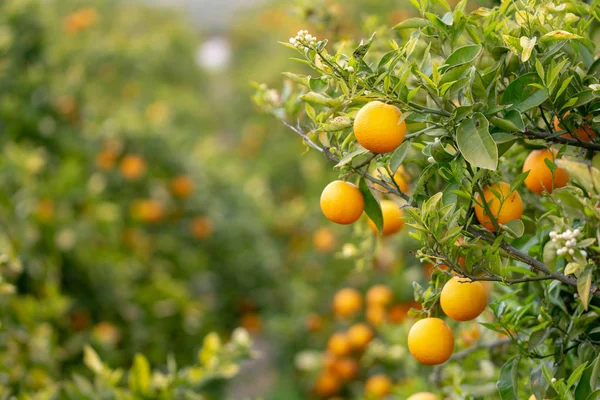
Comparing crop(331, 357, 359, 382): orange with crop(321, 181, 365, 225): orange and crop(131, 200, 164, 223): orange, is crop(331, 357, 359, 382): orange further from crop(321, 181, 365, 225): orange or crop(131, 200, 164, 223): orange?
crop(321, 181, 365, 225): orange

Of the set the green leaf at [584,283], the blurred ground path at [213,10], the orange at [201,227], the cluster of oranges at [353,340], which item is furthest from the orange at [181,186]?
the blurred ground path at [213,10]

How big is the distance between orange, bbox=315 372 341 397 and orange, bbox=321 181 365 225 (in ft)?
5.41

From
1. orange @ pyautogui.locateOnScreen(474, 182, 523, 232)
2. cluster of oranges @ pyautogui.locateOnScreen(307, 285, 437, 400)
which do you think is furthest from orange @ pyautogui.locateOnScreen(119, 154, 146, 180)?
orange @ pyautogui.locateOnScreen(474, 182, 523, 232)

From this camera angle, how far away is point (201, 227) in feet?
8.99

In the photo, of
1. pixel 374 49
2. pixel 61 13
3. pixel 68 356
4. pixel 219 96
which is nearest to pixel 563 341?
pixel 374 49

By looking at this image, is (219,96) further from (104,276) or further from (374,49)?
(374,49)

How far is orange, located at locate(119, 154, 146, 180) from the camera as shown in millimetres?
2490

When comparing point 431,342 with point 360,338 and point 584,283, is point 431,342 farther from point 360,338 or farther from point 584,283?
point 360,338

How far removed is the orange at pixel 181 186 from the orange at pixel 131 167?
17 cm

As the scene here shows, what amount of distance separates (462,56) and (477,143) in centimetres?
10

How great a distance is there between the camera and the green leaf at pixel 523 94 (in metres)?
0.64

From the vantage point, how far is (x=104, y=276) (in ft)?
6.65

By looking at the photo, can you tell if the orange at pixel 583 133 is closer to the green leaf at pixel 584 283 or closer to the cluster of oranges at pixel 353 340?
the green leaf at pixel 584 283

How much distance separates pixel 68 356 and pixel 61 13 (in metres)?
3.62
